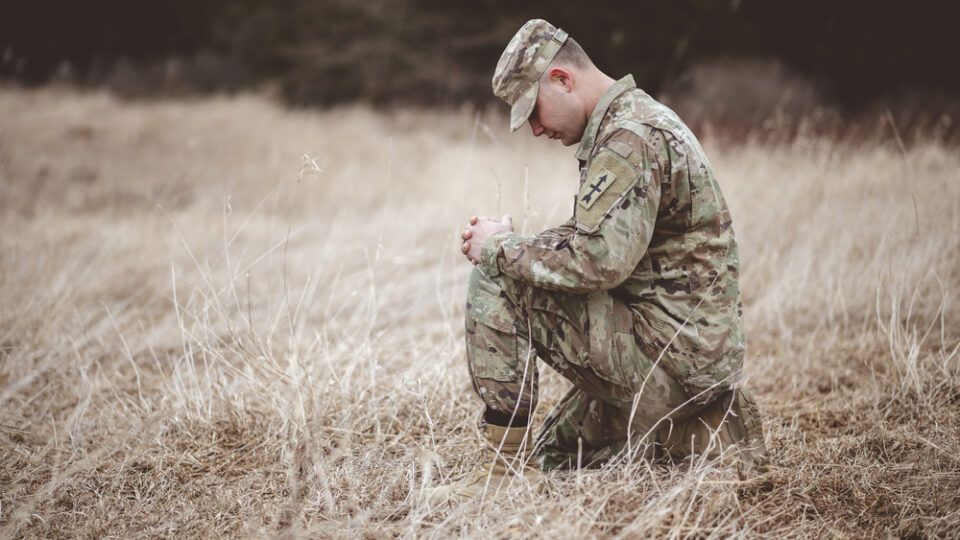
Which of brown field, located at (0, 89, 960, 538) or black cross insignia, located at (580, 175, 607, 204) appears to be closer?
black cross insignia, located at (580, 175, 607, 204)

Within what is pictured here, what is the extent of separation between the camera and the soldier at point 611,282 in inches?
76.0

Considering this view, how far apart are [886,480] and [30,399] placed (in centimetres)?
326

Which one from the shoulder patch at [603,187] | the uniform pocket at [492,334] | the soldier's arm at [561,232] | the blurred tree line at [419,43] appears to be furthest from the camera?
the blurred tree line at [419,43]

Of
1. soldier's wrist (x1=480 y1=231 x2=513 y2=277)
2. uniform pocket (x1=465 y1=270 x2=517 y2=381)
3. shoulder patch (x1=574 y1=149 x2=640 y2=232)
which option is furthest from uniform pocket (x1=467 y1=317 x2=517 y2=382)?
shoulder patch (x1=574 y1=149 x2=640 y2=232)

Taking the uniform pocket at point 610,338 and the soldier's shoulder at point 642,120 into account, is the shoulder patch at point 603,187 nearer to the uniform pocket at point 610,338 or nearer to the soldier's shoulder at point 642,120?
the soldier's shoulder at point 642,120

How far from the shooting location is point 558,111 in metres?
2.12

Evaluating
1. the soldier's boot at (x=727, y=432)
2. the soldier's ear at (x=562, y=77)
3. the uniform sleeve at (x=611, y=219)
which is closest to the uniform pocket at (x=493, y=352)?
the uniform sleeve at (x=611, y=219)

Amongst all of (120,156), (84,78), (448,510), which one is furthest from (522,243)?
(84,78)

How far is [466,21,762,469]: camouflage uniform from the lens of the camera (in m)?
1.93

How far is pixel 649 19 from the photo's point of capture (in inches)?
569

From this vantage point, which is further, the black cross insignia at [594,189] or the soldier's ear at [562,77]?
the soldier's ear at [562,77]

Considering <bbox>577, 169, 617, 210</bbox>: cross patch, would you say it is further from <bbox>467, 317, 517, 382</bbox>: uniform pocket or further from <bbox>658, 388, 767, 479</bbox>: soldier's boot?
<bbox>658, 388, 767, 479</bbox>: soldier's boot

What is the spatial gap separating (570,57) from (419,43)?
14610 millimetres

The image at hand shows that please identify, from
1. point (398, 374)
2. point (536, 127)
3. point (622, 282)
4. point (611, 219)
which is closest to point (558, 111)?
point (536, 127)
